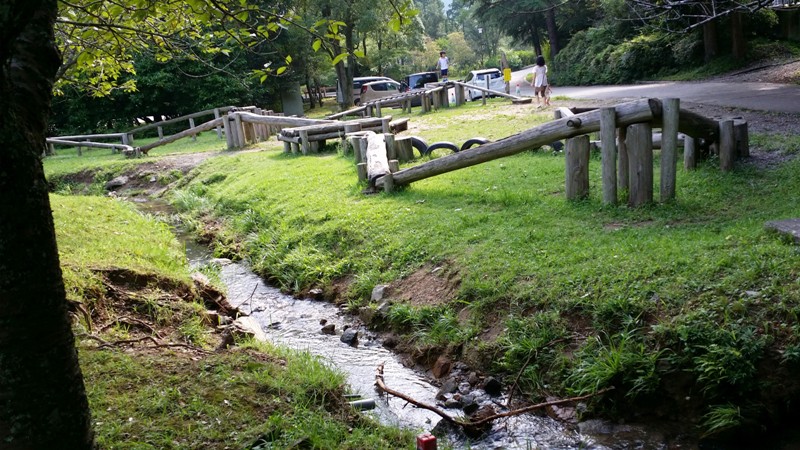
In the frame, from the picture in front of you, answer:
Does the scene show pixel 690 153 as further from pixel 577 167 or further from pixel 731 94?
pixel 731 94

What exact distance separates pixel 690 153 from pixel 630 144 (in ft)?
7.05

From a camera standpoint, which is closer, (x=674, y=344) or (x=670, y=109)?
(x=674, y=344)

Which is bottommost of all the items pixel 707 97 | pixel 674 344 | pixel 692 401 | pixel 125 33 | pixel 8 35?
pixel 692 401

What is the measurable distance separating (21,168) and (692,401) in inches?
177

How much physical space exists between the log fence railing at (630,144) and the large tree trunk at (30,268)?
6.47 metres

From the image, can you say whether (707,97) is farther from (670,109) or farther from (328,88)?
(328,88)

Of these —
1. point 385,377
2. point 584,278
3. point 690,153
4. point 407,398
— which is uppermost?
point 690,153

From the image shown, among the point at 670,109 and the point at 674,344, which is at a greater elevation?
the point at 670,109

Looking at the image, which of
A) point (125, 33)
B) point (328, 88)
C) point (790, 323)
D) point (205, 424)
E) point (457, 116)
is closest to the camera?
point (205, 424)

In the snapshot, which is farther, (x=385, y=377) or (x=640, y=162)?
(x=640, y=162)

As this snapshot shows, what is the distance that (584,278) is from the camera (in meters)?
6.14

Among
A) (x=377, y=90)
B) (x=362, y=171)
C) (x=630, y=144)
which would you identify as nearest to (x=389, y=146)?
(x=362, y=171)

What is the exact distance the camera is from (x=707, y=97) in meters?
17.9

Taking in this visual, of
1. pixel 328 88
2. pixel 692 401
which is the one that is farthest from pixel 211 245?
pixel 328 88
